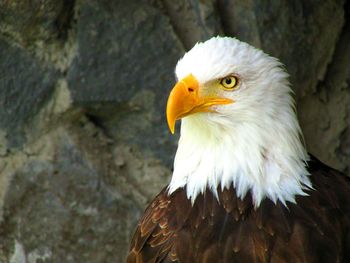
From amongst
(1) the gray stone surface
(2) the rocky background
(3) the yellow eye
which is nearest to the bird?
(3) the yellow eye

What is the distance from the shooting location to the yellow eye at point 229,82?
133 inches

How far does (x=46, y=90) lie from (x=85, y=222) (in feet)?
2.24

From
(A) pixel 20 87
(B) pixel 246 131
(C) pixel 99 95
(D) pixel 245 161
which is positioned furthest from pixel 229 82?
(A) pixel 20 87

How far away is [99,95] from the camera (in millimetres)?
4309

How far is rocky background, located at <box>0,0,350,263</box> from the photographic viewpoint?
14.0ft

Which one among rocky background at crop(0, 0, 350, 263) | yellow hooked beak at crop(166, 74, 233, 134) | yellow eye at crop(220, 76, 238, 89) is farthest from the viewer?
rocky background at crop(0, 0, 350, 263)

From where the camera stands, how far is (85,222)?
14.7 ft

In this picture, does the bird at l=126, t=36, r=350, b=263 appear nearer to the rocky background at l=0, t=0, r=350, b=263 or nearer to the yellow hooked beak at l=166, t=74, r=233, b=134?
the yellow hooked beak at l=166, t=74, r=233, b=134

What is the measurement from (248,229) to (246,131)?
1.20 feet

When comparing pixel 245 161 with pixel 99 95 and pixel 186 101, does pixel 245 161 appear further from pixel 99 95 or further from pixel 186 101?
pixel 99 95

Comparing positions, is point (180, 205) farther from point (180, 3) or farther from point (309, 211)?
point (180, 3)

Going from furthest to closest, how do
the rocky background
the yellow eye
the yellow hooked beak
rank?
the rocky background < the yellow eye < the yellow hooked beak

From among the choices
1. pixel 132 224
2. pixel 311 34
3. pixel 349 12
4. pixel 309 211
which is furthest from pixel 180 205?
pixel 349 12

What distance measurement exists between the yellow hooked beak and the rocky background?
3.24ft
